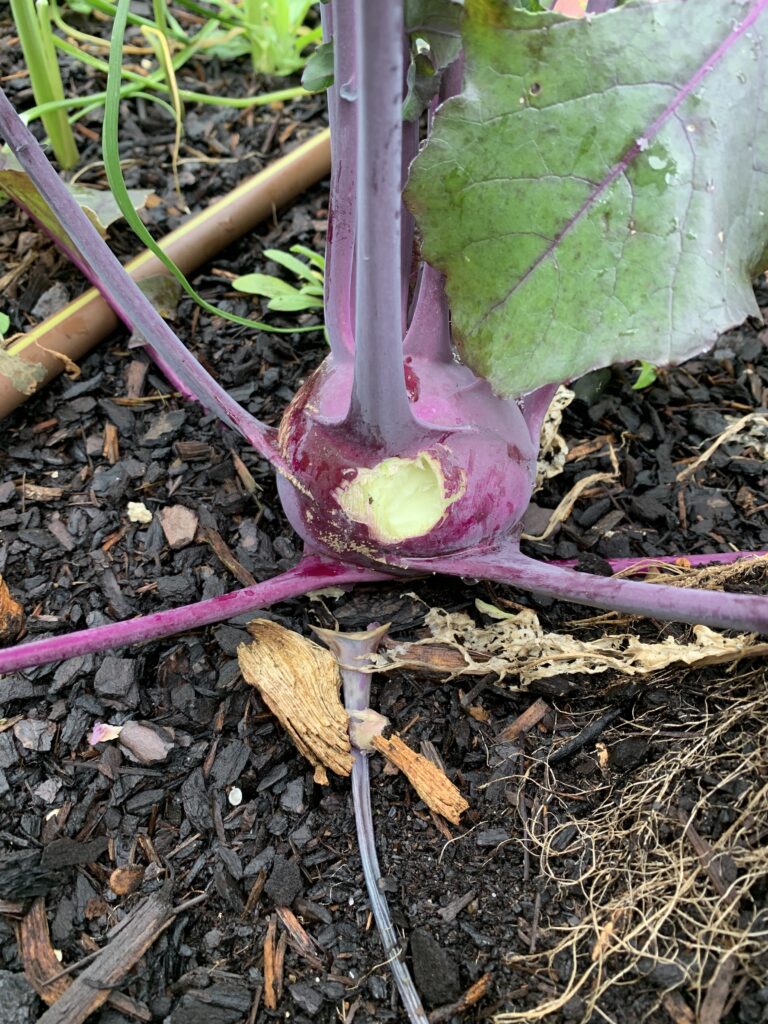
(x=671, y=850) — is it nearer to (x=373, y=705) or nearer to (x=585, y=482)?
(x=373, y=705)

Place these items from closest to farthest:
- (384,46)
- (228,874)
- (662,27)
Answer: (384,46) → (662,27) → (228,874)

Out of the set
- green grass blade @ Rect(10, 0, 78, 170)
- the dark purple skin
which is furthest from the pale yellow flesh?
green grass blade @ Rect(10, 0, 78, 170)

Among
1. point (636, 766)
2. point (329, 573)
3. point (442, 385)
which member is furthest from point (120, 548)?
point (636, 766)

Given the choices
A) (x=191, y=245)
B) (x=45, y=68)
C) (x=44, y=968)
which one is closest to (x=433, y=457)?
(x=44, y=968)

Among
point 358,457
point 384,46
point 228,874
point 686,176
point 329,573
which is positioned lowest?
point 228,874

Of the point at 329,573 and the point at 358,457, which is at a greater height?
the point at 358,457
